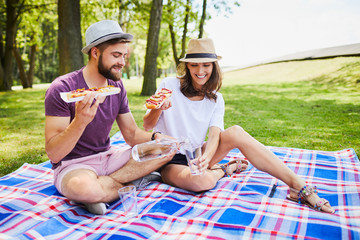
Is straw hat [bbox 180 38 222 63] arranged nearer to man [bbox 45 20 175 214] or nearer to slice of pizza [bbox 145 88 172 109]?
slice of pizza [bbox 145 88 172 109]

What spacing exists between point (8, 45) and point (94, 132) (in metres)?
15.4

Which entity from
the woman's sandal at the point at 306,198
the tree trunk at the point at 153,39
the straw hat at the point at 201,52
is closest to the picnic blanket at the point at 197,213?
the woman's sandal at the point at 306,198

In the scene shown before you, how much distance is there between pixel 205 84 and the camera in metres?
3.36

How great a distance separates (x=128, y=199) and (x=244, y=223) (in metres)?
1.09

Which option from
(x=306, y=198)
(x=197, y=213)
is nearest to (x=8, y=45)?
(x=197, y=213)

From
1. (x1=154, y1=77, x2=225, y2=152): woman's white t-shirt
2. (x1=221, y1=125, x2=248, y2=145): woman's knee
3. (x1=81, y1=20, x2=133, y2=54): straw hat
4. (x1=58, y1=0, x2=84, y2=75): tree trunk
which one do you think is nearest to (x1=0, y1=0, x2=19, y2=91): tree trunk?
(x1=58, y1=0, x2=84, y2=75): tree trunk

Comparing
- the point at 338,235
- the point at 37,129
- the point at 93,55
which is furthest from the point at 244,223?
the point at 37,129

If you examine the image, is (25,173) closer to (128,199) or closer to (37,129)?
(128,199)

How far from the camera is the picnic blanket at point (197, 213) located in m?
2.29

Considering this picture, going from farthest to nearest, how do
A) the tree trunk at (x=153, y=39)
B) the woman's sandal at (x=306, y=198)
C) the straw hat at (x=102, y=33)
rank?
the tree trunk at (x=153, y=39)
the straw hat at (x=102, y=33)
the woman's sandal at (x=306, y=198)

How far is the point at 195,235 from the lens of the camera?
89.8 inches

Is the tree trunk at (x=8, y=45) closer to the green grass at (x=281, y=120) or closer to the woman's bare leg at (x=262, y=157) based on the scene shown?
the green grass at (x=281, y=120)

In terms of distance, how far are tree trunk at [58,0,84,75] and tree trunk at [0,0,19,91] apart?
777cm

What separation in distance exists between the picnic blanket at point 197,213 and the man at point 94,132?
10.0 inches
